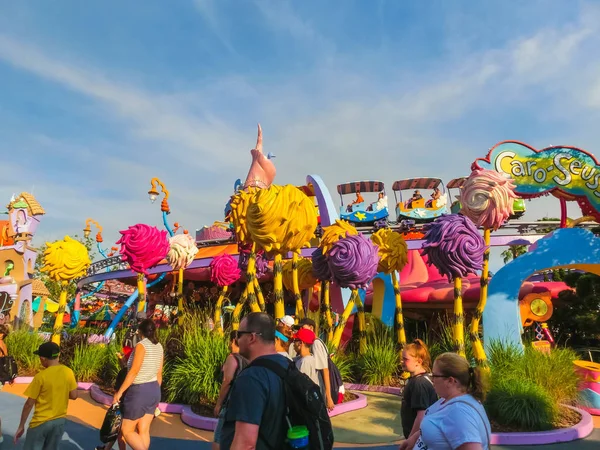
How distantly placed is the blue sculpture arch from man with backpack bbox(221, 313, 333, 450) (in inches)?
297

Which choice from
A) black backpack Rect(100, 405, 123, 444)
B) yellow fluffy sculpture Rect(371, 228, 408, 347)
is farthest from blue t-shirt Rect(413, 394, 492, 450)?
yellow fluffy sculpture Rect(371, 228, 408, 347)

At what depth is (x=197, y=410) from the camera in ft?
23.3

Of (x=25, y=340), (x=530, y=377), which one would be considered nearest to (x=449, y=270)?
(x=530, y=377)

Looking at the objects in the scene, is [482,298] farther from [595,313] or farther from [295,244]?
[595,313]

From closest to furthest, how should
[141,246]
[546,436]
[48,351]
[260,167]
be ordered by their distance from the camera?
1. [48,351]
2. [546,436]
3. [141,246]
4. [260,167]

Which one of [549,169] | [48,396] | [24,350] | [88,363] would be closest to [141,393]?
[48,396]

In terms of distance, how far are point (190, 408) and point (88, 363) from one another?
3.77m

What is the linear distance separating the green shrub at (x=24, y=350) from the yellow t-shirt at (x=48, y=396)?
7.55m

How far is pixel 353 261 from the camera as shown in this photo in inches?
341

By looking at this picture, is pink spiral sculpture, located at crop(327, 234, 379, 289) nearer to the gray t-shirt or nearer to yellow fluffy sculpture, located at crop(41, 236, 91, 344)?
the gray t-shirt

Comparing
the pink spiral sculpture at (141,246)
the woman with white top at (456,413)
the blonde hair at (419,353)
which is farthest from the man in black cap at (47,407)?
the pink spiral sculpture at (141,246)

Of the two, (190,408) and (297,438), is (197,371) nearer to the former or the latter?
(190,408)

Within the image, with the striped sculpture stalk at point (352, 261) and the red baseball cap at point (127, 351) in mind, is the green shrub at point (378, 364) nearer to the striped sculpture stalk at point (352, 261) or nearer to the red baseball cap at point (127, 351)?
the striped sculpture stalk at point (352, 261)

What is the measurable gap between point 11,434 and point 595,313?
13114mm
